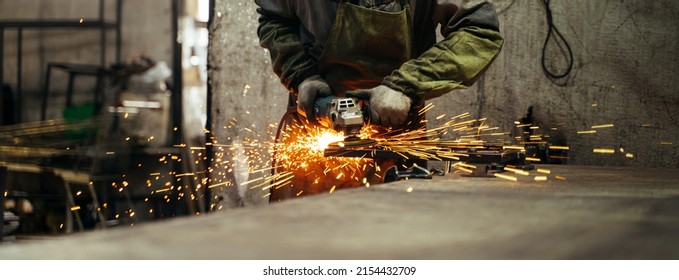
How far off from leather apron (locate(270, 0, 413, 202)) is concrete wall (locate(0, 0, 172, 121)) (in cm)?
459

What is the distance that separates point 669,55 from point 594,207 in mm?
2247

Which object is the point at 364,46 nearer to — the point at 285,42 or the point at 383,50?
the point at 383,50

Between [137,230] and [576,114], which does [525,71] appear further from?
[137,230]

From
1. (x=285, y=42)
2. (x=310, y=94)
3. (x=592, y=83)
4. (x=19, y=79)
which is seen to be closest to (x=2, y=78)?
(x=19, y=79)

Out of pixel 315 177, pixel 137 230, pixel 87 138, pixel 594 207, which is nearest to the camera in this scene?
pixel 137 230

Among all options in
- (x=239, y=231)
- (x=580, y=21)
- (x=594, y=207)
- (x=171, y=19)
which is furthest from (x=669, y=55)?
(x=171, y=19)

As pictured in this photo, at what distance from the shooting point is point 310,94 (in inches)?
101

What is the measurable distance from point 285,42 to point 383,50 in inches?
15.7

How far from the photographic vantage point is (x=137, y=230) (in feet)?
3.63

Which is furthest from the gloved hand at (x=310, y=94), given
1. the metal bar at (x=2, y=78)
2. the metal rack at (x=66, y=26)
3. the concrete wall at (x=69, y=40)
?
the metal rack at (x=66, y=26)

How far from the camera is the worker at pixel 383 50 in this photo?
2.47 m

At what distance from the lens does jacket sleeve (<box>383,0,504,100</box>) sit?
247cm

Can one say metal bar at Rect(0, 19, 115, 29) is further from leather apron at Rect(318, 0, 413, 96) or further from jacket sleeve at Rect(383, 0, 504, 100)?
jacket sleeve at Rect(383, 0, 504, 100)

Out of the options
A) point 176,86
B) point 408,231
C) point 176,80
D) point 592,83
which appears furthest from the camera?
point 176,80
